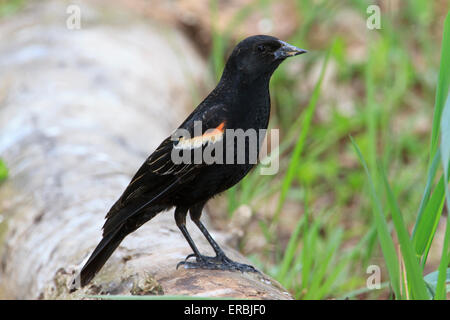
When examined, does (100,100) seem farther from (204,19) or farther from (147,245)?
(204,19)

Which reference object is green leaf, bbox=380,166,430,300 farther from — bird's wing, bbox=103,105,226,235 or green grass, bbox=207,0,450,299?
green grass, bbox=207,0,450,299

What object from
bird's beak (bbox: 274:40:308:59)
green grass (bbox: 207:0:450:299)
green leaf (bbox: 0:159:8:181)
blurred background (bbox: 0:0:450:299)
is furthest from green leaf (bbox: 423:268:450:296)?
green leaf (bbox: 0:159:8:181)

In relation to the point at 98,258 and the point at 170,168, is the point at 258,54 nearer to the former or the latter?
the point at 170,168

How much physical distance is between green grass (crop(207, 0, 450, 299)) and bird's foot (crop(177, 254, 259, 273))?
53 cm

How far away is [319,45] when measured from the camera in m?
5.88

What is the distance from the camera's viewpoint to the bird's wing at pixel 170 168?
2566mm

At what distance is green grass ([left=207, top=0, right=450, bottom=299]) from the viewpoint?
146 inches

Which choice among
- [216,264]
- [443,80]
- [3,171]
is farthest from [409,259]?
[3,171]

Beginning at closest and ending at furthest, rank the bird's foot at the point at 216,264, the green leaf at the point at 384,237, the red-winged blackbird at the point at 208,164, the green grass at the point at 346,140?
the green leaf at the point at 384,237 < the bird's foot at the point at 216,264 < the red-winged blackbird at the point at 208,164 < the green grass at the point at 346,140

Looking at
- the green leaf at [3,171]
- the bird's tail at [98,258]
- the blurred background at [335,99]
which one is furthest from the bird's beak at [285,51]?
the green leaf at [3,171]

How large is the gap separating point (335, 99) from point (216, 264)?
329 cm

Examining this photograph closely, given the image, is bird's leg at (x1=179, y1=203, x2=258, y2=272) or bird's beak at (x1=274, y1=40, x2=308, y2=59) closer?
bird's leg at (x1=179, y1=203, x2=258, y2=272)

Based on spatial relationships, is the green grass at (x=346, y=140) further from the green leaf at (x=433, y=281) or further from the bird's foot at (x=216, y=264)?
Result: the green leaf at (x=433, y=281)

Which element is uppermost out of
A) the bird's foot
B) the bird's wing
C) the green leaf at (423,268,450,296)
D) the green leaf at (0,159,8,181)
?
the green leaf at (0,159,8,181)
